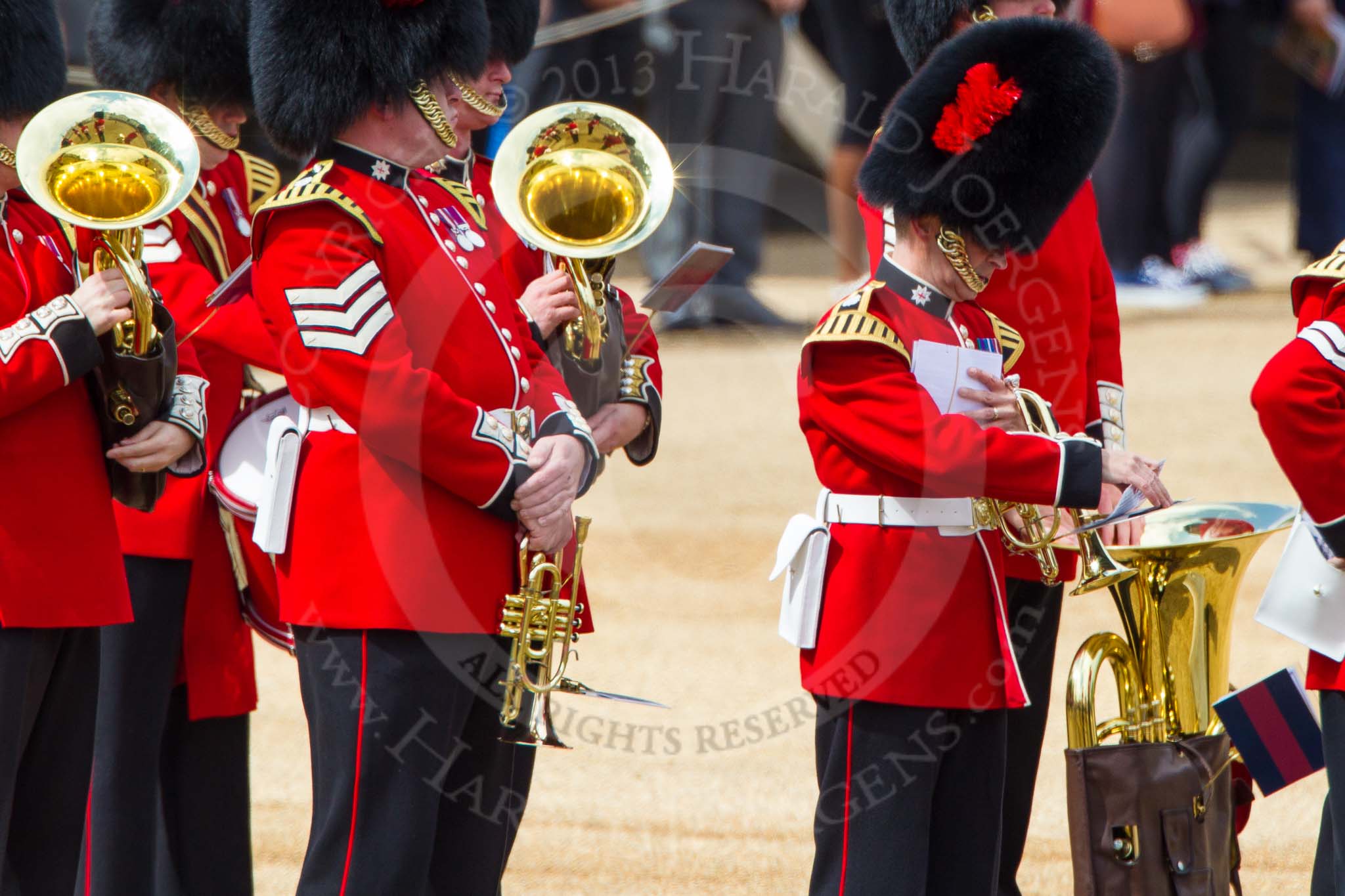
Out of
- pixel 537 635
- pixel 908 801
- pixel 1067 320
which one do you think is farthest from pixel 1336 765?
pixel 537 635

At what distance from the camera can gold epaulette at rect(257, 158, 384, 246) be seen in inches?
97.7

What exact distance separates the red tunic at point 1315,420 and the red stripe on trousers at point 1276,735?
23 centimetres

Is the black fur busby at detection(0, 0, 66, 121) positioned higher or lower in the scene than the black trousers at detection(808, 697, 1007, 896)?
higher

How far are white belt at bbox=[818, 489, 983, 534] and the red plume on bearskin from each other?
0.49 metres

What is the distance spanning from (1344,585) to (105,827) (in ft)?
6.18

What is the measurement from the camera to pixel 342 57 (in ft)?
8.47

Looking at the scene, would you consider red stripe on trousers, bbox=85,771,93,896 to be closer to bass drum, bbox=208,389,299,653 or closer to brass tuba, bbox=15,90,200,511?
bass drum, bbox=208,389,299,653

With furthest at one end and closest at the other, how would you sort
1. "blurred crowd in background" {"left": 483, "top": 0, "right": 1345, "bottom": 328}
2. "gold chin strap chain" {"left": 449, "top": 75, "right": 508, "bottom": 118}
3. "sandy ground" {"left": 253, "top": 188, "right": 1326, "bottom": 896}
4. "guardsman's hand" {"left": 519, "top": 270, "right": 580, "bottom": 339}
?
"blurred crowd in background" {"left": 483, "top": 0, "right": 1345, "bottom": 328}
"sandy ground" {"left": 253, "top": 188, "right": 1326, "bottom": 896}
"guardsman's hand" {"left": 519, "top": 270, "right": 580, "bottom": 339}
"gold chin strap chain" {"left": 449, "top": 75, "right": 508, "bottom": 118}

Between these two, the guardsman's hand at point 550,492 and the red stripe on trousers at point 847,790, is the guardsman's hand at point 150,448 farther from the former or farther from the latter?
the red stripe on trousers at point 847,790

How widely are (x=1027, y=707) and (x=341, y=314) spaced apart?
134 cm

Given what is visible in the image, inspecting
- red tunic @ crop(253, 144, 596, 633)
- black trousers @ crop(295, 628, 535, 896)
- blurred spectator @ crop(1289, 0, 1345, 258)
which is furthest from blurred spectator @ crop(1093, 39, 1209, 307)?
black trousers @ crop(295, 628, 535, 896)

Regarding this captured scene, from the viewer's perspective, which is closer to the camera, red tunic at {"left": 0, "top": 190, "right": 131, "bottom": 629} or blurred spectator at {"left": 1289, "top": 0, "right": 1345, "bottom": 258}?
red tunic at {"left": 0, "top": 190, "right": 131, "bottom": 629}

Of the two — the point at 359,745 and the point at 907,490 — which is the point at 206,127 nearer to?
the point at 359,745

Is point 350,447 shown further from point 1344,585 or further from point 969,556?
point 1344,585
